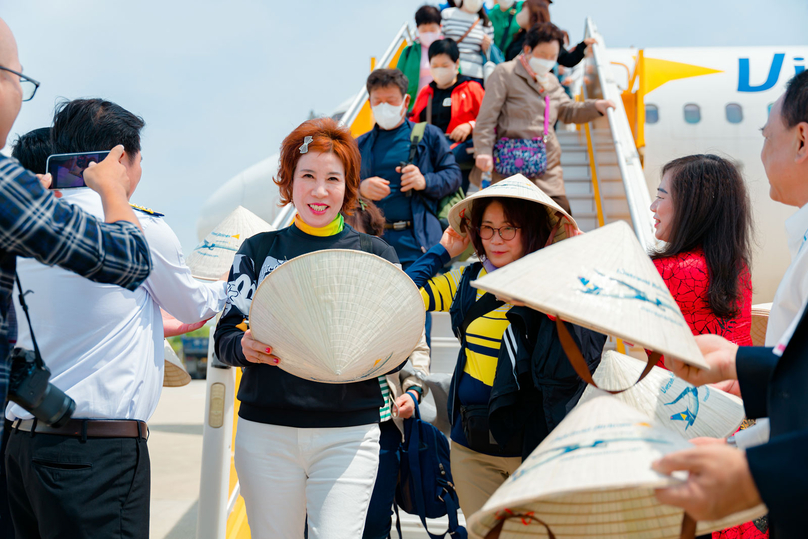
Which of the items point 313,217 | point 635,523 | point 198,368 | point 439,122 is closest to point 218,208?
point 198,368

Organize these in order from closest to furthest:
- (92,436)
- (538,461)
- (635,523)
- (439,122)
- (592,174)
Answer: (538,461) < (635,523) < (92,436) < (439,122) < (592,174)

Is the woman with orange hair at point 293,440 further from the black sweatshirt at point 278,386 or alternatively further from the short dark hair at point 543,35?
the short dark hair at point 543,35

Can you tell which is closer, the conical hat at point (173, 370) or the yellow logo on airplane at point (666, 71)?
the conical hat at point (173, 370)

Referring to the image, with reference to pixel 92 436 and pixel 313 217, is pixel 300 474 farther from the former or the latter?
pixel 313 217

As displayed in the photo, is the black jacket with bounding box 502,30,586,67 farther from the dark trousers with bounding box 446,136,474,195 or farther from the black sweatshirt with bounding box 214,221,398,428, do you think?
the black sweatshirt with bounding box 214,221,398,428

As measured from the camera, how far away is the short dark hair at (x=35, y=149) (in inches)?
102

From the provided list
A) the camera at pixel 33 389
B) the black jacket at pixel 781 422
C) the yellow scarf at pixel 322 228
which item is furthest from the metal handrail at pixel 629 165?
the camera at pixel 33 389

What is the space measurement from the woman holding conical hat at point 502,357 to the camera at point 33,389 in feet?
4.38

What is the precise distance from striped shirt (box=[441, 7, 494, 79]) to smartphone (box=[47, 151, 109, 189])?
4627 mm

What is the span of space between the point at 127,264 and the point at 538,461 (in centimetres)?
99

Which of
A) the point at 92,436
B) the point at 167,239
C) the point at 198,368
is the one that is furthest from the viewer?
the point at 198,368

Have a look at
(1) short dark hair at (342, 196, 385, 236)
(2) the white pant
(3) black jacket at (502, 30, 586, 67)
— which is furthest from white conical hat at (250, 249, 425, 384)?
(3) black jacket at (502, 30, 586, 67)

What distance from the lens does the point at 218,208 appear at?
15773 mm

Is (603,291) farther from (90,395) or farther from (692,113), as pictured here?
(692,113)
